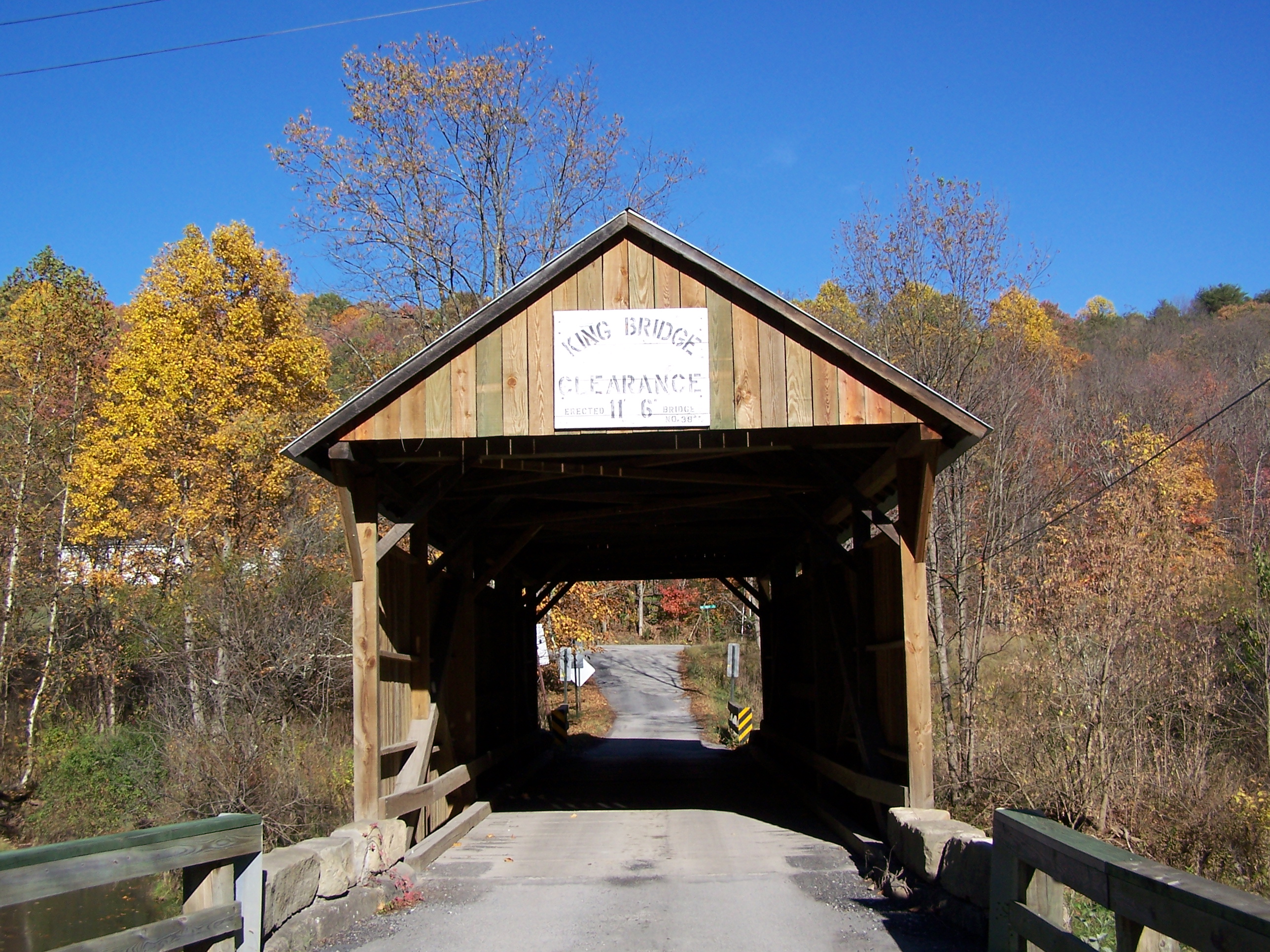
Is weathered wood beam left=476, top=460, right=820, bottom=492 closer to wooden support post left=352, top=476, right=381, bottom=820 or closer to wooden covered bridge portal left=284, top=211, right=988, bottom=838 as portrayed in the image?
wooden covered bridge portal left=284, top=211, right=988, bottom=838

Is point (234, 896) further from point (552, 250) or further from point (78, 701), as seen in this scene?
point (78, 701)

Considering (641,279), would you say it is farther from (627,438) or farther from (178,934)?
(178,934)

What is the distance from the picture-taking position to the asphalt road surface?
230 inches

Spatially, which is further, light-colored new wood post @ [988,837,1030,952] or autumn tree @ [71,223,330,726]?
autumn tree @ [71,223,330,726]

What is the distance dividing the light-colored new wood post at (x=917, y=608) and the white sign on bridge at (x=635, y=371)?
1.69 m

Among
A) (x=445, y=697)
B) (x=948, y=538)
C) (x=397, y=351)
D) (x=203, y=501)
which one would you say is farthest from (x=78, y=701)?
(x=948, y=538)

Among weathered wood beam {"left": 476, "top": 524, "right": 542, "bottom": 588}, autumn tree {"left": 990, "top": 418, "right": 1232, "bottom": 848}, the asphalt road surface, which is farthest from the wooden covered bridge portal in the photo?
autumn tree {"left": 990, "top": 418, "right": 1232, "bottom": 848}

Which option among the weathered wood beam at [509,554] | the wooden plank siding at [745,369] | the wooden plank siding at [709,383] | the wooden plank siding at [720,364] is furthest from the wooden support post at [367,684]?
the weathered wood beam at [509,554]

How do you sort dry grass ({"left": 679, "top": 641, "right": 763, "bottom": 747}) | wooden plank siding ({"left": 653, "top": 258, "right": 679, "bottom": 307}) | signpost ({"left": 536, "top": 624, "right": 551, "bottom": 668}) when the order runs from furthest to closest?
1. dry grass ({"left": 679, "top": 641, "right": 763, "bottom": 747})
2. signpost ({"left": 536, "top": 624, "right": 551, "bottom": 668})
3. wooden plank siding ({"left": 653, "top": 258, "right": 679, "bottom": 307})

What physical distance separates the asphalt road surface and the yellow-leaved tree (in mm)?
11678

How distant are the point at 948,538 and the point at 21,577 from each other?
59.3 feet

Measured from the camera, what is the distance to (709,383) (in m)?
7.45

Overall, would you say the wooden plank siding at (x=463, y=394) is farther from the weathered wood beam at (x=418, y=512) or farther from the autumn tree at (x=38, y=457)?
the autumn tree at (x=38, y=457)

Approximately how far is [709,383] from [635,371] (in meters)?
0.54
